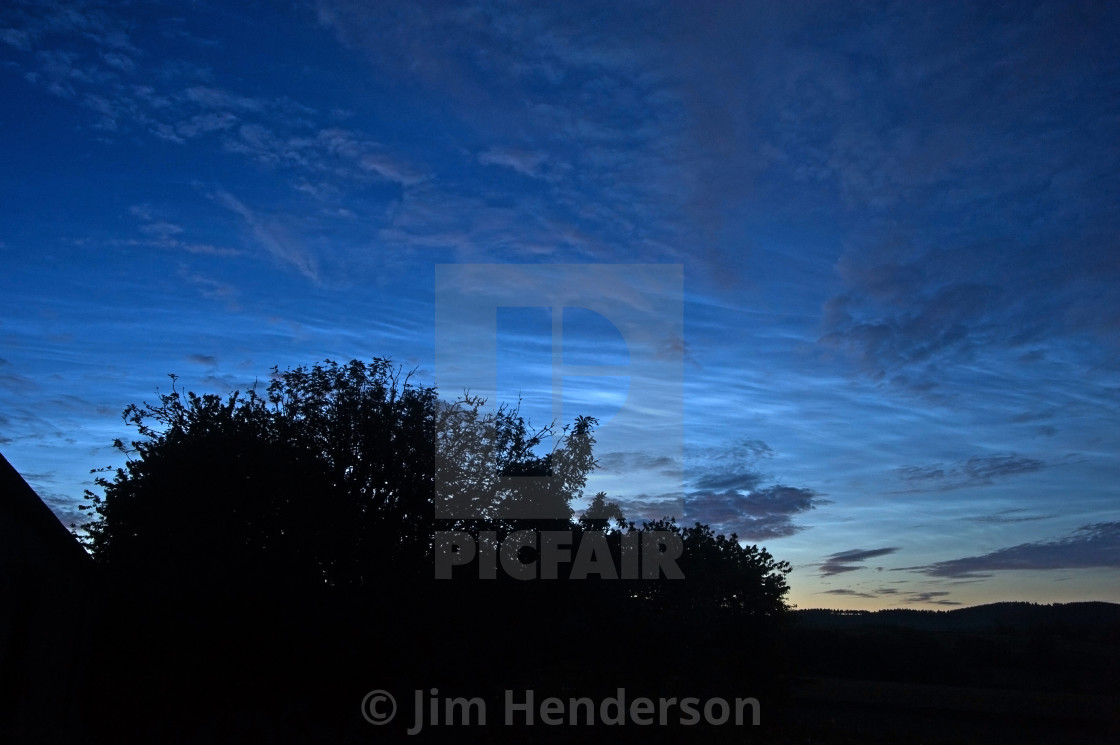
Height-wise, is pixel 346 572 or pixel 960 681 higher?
pixel 346 572

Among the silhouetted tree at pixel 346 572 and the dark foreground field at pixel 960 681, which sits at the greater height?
the silhouetted tree at pixel 346 572

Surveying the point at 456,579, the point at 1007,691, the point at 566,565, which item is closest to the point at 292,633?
the point at 456,579

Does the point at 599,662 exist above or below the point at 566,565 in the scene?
below

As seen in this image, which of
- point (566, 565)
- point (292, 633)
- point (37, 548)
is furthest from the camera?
point (566, 565)

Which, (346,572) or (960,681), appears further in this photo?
(960,681)

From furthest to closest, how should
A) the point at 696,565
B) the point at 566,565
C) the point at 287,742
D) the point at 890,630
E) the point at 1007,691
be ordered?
the point at 890,630 → the point at 1007,691 → the point at 696,565 → the point at 566,565 → the point at 287,742

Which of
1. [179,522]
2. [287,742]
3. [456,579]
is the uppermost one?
[179,522]

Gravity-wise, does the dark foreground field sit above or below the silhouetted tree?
below

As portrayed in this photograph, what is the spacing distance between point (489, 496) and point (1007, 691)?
32.3 m

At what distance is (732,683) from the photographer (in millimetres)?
11594

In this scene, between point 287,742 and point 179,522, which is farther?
point 179,522

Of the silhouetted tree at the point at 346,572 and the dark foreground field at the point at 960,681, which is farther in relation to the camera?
the dark foreground field at the point at 960,681

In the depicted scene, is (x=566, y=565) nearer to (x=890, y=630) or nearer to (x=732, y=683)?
(x=732, y=683)

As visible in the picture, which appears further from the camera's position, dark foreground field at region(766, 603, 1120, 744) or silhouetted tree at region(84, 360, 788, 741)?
dark foreground field at region(766, 603, 1120, 744)
